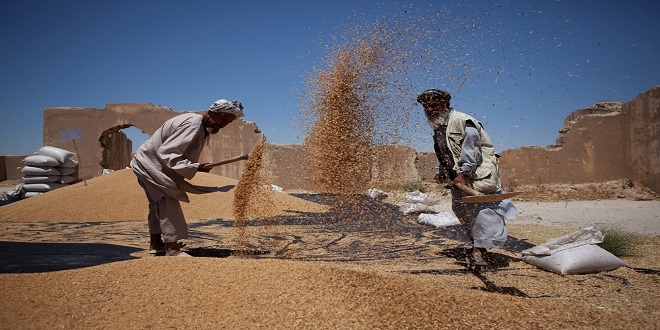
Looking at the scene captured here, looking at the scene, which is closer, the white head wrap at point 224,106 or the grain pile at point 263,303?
the grain pile at point 263,303

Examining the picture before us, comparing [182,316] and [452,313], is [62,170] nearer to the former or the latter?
[182,316]

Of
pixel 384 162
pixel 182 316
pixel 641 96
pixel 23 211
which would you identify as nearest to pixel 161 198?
pixel 182 316

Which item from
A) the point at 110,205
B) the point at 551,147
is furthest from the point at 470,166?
the point at 551,147

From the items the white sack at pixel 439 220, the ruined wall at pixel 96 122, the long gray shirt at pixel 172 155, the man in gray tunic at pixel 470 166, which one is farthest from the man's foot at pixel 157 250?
the ruined wall at pixel 96 122

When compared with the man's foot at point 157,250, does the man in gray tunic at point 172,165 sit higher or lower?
higher

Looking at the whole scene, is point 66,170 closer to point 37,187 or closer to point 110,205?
point 37,187

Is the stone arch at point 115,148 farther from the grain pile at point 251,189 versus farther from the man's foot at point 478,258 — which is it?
the man's foot at point 478,258

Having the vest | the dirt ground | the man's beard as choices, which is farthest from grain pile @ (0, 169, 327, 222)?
the vest

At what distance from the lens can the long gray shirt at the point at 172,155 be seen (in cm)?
305

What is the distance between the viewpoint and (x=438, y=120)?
3.32 meters

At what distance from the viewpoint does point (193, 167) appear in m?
3.03

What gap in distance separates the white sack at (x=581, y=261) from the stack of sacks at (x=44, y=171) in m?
9.17

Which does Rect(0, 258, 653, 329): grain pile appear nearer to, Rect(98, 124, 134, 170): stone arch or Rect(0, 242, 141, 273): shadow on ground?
Rect(0, 242, 141, 273): shadow on ground

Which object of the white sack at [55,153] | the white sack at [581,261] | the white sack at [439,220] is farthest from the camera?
the white sack at [55,153]
